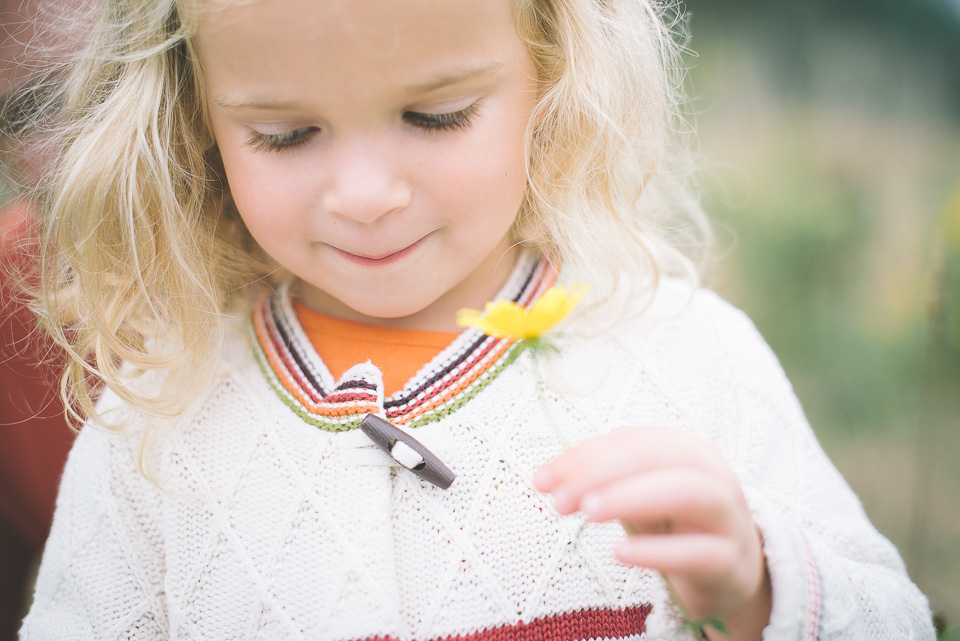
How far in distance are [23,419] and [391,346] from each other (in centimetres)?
65

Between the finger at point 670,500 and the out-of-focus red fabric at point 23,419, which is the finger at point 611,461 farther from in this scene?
the out-of-focus red fabric at point 23,419

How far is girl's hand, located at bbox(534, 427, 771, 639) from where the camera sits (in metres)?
0.52

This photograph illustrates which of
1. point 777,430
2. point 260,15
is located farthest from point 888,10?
point 260,15

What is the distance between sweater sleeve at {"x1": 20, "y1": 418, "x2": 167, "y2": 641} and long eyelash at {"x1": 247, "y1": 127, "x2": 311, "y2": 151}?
38cm

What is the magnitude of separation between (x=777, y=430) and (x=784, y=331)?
723mm

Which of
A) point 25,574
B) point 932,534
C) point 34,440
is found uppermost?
point 34,440

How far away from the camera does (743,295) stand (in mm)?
1559

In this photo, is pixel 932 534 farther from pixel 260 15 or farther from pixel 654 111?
pixel 260 15

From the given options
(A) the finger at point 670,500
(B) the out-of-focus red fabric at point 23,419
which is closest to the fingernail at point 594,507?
(A) the finger at point 670,500

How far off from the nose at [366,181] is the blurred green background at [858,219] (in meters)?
0.91

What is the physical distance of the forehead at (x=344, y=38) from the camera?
2.08ft

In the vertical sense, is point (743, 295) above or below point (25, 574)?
above

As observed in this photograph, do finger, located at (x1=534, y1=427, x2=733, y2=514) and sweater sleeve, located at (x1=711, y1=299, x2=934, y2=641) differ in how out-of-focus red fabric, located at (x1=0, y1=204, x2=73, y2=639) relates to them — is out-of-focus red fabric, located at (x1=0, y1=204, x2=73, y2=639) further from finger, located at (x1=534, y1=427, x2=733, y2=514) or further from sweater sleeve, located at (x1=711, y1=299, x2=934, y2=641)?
sweater sleeve, located at (x1=711, y1=299, x2=934, y2=641)

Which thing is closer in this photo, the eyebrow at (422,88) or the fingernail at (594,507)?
the fingernail at (594,507)
